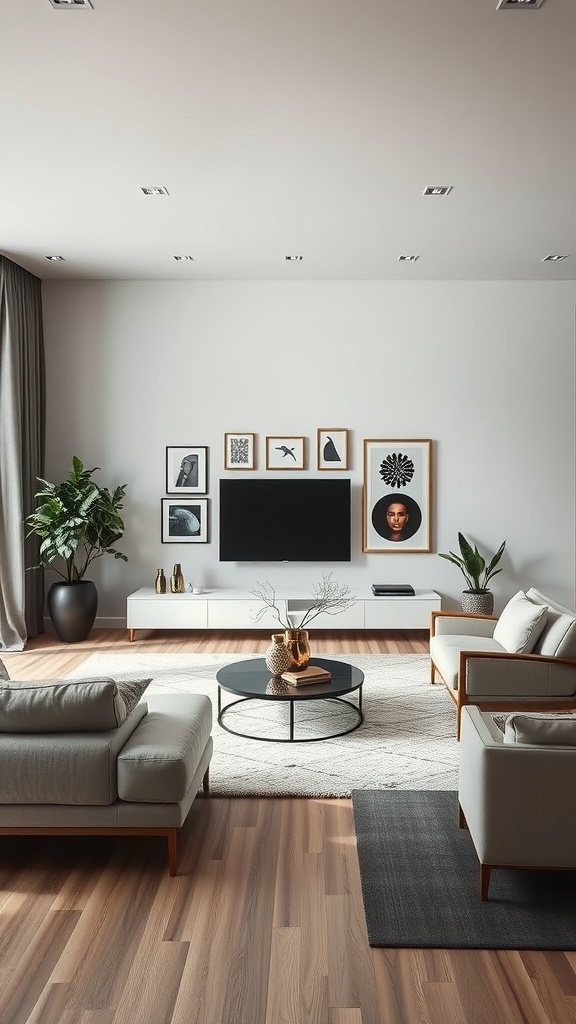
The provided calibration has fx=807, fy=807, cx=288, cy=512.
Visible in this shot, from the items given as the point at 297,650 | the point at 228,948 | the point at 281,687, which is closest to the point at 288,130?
the point at 297,650

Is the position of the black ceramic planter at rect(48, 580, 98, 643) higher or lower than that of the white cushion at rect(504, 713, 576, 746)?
lower

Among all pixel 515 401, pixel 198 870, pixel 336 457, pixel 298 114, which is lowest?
pixel 198 870

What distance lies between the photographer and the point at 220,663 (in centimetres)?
582

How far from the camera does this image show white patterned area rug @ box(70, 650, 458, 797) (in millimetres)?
3613

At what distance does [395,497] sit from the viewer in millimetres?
6941

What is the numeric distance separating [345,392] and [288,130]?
3263 millimetres

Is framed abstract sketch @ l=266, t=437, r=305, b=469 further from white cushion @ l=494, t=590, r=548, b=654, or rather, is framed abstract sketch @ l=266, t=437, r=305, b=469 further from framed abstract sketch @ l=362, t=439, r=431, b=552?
white cushion @ l=494, t=590, r=548, b=654

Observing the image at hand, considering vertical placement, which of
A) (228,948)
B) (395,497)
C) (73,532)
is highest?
(395,497)

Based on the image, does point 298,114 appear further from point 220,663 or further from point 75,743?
point 220,663

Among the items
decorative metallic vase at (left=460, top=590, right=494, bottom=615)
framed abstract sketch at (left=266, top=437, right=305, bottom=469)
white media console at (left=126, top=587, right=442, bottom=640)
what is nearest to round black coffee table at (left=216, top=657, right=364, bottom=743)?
white media console at (left=126, top=587, right=442, bottom=640)

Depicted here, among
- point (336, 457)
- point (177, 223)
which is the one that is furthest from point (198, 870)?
point (336, 457)

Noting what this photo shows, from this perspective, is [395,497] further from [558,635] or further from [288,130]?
[288,130]

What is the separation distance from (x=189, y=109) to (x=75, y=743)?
2.71 metres

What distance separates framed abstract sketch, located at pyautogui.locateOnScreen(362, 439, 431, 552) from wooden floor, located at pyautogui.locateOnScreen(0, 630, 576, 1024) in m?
3.90
